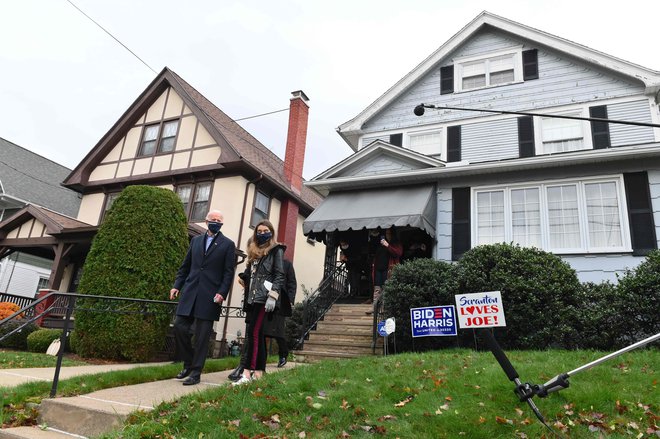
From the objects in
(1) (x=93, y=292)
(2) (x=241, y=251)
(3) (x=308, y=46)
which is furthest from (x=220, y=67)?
(1) (x=93, y=292)

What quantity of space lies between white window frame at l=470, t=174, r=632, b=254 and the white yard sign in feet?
17.0

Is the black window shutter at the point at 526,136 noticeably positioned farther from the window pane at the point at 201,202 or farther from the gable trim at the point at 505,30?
the window pane at the point at 201,202

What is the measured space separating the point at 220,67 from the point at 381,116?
17.9 feet

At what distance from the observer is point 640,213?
10219 millimetres

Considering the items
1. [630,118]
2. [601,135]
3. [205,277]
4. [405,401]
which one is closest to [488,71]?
[601,135]

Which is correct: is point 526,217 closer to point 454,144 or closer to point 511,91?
point 454,144

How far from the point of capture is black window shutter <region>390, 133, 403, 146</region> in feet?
48.0

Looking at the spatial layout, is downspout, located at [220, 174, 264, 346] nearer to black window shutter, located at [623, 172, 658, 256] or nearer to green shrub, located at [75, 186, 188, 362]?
green shrub, located at [75, 186, 188, 362]

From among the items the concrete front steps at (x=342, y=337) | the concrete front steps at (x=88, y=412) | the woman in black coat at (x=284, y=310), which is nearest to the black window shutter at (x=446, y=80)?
the concrete front steps at (x=342, y=337)

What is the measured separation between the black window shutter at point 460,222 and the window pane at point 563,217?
1.93 metres

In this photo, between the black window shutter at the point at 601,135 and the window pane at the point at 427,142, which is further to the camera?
the window pane at the point at 427,142

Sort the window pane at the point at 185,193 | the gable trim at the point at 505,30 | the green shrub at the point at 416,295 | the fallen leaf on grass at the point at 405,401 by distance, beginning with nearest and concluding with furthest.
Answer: the fallen leaf on grass at the point at 405,401
the green shrub at the point at 416,295
the gable trim at the point at 505,30
the window pane at the point at 185,193

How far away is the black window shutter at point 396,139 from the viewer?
1464cm

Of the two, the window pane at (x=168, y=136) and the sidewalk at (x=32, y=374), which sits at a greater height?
the window pane at (x=168, y=136)
